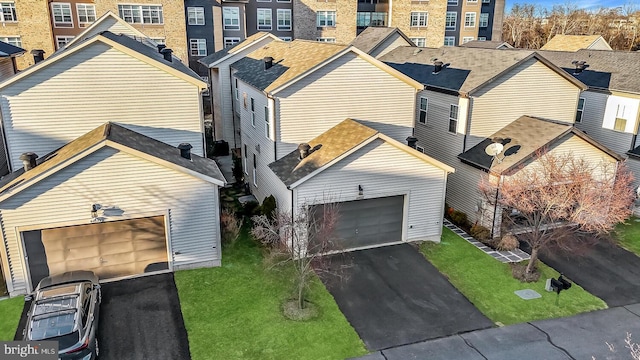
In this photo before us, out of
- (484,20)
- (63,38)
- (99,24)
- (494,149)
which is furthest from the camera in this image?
(484,20)

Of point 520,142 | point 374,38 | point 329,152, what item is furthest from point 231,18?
point 520,142

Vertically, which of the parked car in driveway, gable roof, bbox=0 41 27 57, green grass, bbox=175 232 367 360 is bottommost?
green grass, bbox=175 232 367 360

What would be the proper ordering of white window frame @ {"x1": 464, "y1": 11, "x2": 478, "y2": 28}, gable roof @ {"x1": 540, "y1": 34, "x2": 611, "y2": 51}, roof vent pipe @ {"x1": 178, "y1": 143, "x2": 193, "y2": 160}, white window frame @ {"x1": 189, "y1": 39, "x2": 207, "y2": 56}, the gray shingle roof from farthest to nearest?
white window frame @ {"x1": 464, "y1": 11, "x2": 478, "y2": 28} < white window frame @ {"x1": 189, "y1": 39, "x2": 207, "y2": 56} < gable roof @ {"x1": 540, "y1": 34, "x2": 611, "y2": 51} < the gray shingle roof < roof vent pipe @ {"x1": 178, "y1": 143, "x2": 193, "y2": 160}

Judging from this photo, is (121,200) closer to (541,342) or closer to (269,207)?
(269,207)

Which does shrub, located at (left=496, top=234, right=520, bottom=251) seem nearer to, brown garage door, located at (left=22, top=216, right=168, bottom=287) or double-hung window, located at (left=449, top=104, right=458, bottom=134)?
double-hung window, located at (left=449, top=104, right=458, bottom=134)

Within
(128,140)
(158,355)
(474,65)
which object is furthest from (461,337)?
(474,65)

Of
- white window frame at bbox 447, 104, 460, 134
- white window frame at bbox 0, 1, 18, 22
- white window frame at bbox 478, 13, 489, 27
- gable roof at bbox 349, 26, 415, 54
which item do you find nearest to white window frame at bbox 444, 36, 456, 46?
white window frame at bbox 478, 13, 489, 27

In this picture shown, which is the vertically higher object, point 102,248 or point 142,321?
point 102,248
